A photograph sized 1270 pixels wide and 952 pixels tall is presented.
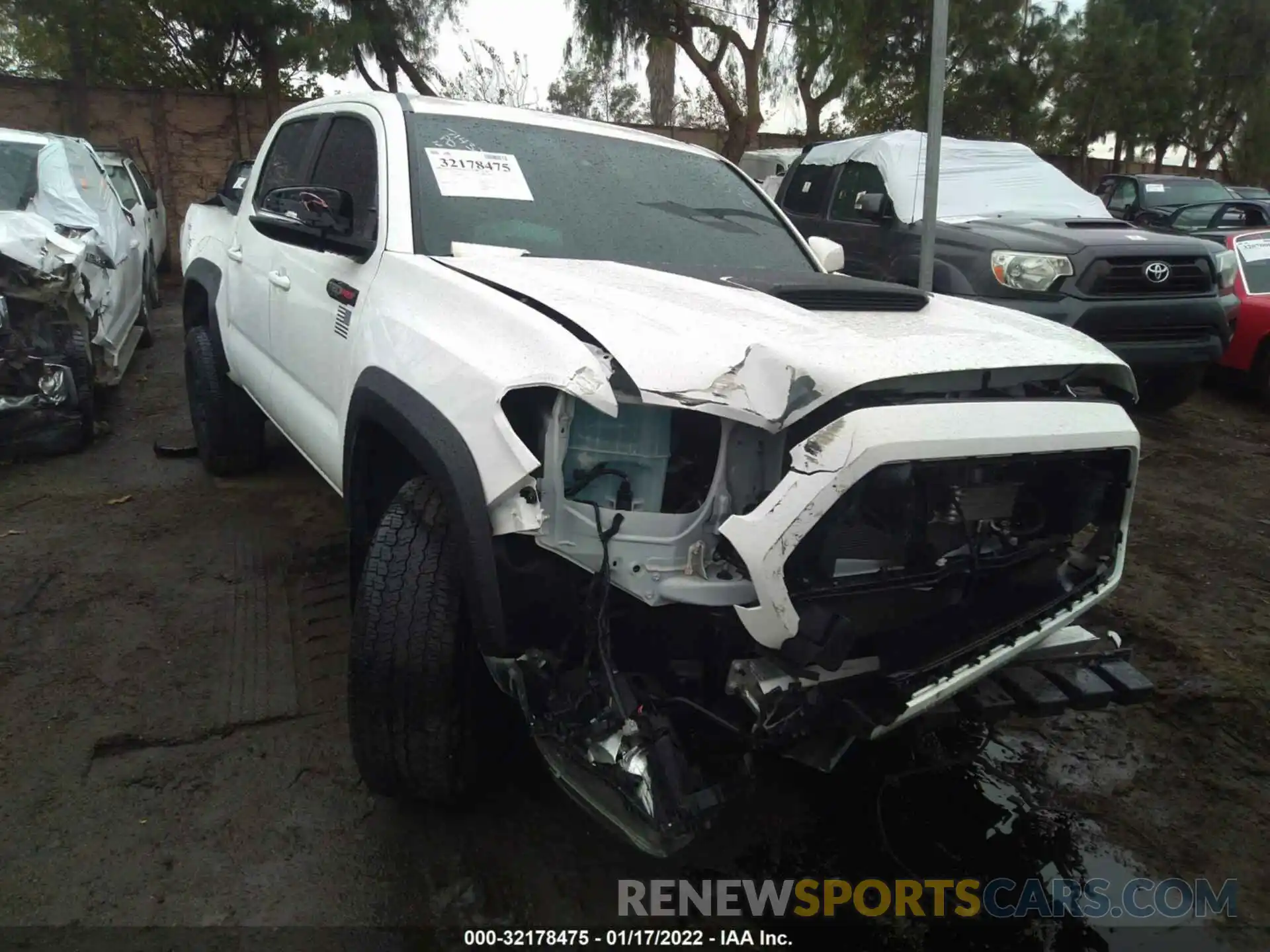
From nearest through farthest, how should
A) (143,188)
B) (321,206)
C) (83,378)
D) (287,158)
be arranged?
(321,206) → (287,158) → (83,378) → (143,188)

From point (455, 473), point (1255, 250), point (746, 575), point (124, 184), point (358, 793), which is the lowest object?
point (358, 793)

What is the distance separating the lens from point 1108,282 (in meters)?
5.87

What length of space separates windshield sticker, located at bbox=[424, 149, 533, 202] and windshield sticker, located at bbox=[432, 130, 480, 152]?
0.07 ft

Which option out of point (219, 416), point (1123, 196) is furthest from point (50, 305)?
point (1123, 196)

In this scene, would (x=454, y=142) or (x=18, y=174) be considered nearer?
(x=454, y=142)

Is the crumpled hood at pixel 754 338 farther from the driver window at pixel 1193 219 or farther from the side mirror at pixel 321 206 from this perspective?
the driver window at pixel 1193 219

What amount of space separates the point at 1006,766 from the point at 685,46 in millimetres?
16452

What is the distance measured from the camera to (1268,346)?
7270 millimetres

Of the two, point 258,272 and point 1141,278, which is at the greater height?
point 258,272

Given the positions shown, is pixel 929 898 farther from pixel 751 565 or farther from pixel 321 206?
pixel 321 206

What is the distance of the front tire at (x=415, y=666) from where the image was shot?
224cm

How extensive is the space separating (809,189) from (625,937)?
23.1 feet

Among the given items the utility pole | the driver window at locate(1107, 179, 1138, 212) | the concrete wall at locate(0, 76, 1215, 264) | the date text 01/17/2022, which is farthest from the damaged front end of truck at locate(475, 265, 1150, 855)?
the concrete wall at locate(0, 76, 1215, 264)

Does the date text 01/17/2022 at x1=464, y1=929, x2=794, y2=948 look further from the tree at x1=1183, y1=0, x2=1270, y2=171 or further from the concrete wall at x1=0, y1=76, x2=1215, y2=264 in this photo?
the tree at x1=1183, y1=0, x2=1270, y2=171
